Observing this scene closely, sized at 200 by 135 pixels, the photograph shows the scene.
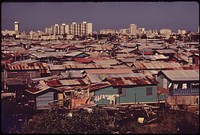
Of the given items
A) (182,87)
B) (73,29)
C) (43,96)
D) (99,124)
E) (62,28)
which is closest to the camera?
(99,124)

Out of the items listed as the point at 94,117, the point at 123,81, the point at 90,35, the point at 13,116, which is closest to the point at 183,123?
the point at 94,117

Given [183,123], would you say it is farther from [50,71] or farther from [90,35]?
[90,35]

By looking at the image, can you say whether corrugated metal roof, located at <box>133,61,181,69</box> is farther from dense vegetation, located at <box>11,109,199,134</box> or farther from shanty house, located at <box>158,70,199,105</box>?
dense vegetation, located at <box>11,109,199,134</box>

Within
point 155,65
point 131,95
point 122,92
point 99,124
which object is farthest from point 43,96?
point 155,65

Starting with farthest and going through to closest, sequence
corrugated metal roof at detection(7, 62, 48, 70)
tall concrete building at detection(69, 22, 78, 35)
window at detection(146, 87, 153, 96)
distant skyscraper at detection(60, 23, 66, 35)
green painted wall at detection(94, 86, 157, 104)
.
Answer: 1. distant skyscraper at detection(60, 23, 66, 35)
2. tall concrete building at detection(69, 22, 78, 35)
3. corrugated metal roof at detection(7, 62, 48, 70)
4. window at detection(146, 87, 153, 96)
5. green painted wall at detection(94, 86, 157, 104)

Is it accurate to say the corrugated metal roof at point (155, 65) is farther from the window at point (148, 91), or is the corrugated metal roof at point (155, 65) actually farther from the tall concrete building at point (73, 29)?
the tall concrete building at point (73, 29)

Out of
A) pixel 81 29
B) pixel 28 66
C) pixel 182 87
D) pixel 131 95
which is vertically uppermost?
pixel 81 29

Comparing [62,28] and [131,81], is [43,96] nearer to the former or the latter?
[131,81]

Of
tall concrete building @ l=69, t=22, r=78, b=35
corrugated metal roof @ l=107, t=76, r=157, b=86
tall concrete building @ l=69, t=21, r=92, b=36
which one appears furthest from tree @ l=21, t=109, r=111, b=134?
tall concrete building @ l=69, t=22, r=78, b=35

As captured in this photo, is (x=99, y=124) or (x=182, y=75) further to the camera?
(x=182, y=75)
